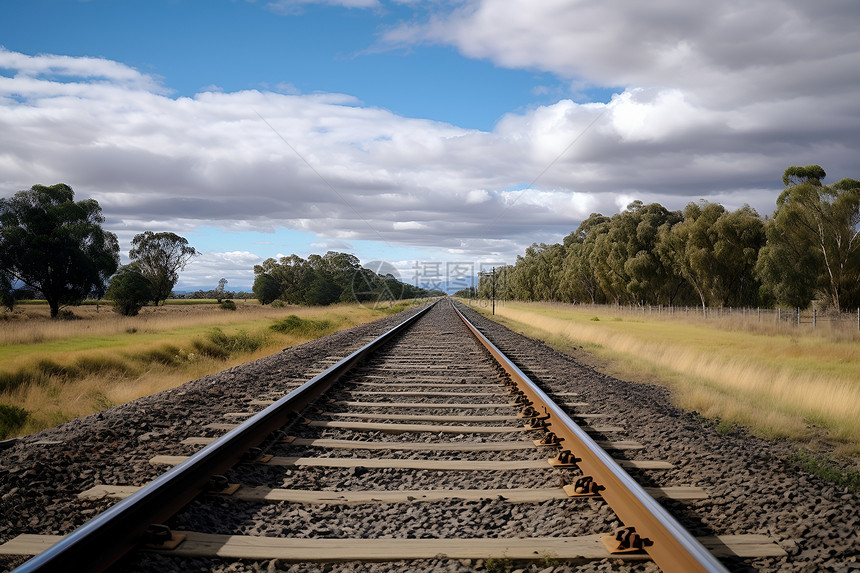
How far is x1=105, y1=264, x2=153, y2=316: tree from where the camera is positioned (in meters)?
38.6

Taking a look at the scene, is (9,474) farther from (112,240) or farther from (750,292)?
(750,292)

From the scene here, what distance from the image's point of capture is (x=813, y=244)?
3544cm

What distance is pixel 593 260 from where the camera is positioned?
6247 centimetres

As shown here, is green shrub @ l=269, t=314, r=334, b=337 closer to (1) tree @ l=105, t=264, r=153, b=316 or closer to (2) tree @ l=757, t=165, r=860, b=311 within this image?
(1) tree @ l=105, t=264, r=153, b=316

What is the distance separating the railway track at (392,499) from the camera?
2598 mm

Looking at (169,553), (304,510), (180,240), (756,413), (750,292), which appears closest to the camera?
(169,553)

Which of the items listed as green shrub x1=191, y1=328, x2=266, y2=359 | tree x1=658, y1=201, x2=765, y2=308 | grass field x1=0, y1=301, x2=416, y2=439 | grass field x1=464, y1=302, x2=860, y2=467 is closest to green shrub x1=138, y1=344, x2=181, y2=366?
grass field x1=0, y1=301, x2=416, y2=439

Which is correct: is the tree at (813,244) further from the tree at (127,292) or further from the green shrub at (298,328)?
the tree at (127,292)

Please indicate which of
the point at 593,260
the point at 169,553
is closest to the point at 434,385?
the point at 169,553

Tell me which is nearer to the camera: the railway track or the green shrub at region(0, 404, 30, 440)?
the railway track

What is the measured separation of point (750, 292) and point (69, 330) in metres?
49.2

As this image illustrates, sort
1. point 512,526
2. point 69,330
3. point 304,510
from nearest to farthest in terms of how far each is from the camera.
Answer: point 512,526 → point 304,510 → point 69,330

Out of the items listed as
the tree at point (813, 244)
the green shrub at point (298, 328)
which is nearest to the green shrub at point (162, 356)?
the green shrub at point (298, 328)

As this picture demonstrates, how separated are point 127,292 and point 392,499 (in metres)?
41.0
